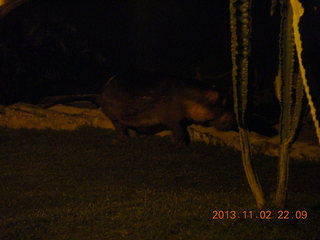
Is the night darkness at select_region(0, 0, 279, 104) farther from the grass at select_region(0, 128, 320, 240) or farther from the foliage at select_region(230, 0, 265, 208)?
the foliage at select_region(230, 0, 265, 208)

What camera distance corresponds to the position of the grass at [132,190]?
4117mm

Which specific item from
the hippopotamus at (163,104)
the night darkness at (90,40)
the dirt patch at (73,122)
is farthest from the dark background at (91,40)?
the hippopotamus at (163,104)

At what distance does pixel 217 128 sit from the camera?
24.9ft

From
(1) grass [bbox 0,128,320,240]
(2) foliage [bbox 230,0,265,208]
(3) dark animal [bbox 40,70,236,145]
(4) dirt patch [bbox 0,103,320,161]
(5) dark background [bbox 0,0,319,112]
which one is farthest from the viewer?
(5) dark background [bbox 0,0,319,112]

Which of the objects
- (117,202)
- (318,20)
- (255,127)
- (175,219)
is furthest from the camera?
(255,127)

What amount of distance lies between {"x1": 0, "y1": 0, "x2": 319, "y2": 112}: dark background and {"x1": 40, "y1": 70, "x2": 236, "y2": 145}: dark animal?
1.14 metres

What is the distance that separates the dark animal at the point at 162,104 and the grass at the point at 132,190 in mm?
299

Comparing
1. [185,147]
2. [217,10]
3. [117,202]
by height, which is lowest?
[185,147]

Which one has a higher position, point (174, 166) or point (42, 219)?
point (42, 219)

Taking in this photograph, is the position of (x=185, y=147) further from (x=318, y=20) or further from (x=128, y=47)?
(x=318, y=20)

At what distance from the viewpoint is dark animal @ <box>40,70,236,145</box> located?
7.43 meters

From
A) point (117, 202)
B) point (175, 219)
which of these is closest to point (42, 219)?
point (117, 202)

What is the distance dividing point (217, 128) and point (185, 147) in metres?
0.61
